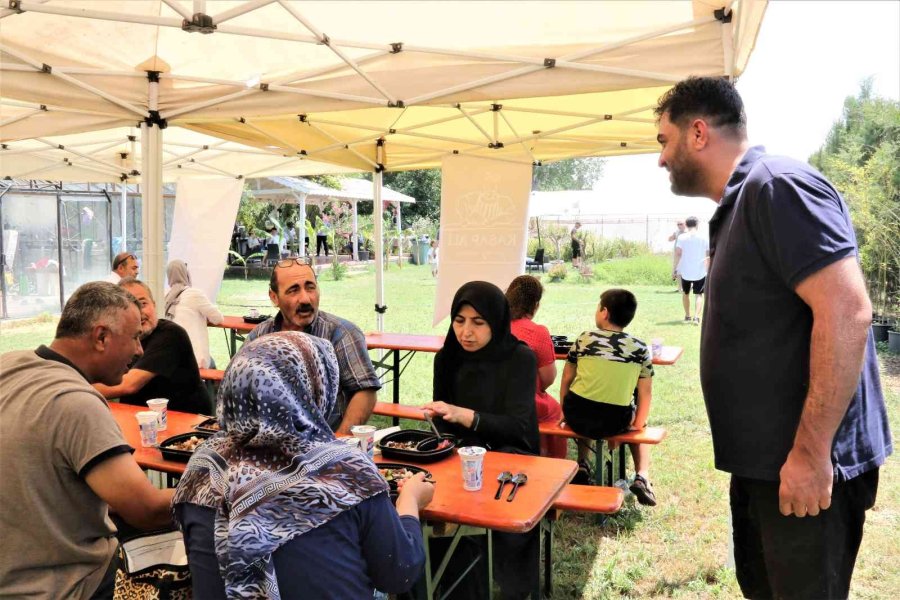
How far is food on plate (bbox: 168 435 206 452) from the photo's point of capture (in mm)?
2783

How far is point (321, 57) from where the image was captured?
15.4 feet

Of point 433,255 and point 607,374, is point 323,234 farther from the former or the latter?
point 607,374

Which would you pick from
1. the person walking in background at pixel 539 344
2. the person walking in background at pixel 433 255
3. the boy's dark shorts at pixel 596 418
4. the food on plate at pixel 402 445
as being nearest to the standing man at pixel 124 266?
the person walking in background at pixel 539 344

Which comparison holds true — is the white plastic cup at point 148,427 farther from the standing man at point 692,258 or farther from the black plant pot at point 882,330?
the standing man at point 692,258

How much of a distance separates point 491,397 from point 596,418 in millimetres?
1166

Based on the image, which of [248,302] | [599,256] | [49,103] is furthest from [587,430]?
→ [599,256]

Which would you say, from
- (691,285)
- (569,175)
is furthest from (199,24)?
(569,175)

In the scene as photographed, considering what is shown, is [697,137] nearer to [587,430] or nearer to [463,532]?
[463,532]

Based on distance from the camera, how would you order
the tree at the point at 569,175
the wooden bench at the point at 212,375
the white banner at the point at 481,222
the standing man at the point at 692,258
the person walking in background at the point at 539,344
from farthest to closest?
the tree at the point at 569,175, the standing man at the point at 692,258, the white banner at the point at 481,222, the wooden bench at the point at 212,375, the person walking in background at the point at 539,344

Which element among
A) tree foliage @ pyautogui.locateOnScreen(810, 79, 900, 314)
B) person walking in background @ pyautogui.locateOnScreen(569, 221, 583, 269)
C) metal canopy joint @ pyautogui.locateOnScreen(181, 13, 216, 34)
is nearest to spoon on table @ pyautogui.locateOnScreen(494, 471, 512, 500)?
metal canopy joint @ pyautogui.locateOnScreen(181, 13, 216, 34)

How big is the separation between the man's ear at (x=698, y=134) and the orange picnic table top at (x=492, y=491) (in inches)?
48.1

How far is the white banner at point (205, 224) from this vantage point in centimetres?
903

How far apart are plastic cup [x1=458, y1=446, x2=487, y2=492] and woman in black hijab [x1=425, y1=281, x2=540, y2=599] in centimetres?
56

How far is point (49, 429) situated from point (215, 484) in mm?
574
